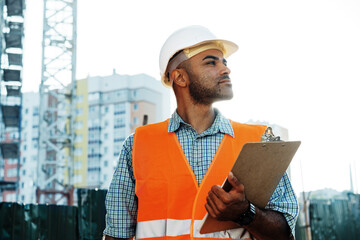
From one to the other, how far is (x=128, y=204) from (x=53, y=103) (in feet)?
64.3

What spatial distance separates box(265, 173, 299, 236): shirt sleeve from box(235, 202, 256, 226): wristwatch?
7.4 inches

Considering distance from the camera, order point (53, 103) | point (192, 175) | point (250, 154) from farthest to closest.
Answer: point (53, 103) < point (192, 175) < point (250, 154)

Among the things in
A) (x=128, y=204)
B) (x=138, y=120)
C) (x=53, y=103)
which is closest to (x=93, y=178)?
(x=138, y=120)

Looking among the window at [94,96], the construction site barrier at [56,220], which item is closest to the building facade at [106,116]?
the window at [94,96]

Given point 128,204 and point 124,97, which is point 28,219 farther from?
point 124,97

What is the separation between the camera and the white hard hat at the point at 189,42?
2.46m

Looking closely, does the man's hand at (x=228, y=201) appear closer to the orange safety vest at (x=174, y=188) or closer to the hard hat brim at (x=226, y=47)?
the orange safety vest at (x=174, y=188)

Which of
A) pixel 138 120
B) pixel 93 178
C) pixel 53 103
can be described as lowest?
pixel 93 178

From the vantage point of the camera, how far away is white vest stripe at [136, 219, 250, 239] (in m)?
2.11

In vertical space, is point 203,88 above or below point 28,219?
above

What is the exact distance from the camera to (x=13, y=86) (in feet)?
57.1

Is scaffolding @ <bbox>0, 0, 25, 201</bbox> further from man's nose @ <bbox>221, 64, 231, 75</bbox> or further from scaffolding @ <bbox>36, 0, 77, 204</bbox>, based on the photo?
man's nose @ <bbox>221, 64, 231, 75</bbox>

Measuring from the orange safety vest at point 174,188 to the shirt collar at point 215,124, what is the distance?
0.14ft

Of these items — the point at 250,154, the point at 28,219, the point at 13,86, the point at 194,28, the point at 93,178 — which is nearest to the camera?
the point at 250,154
